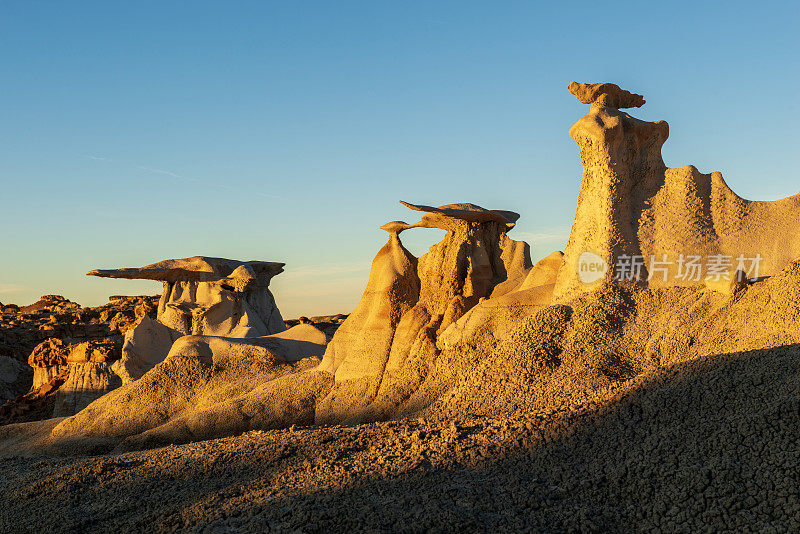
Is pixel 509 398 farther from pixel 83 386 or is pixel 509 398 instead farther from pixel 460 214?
pixel 83 386

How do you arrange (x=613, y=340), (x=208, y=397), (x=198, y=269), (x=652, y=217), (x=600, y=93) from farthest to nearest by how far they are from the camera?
(x=198, y=269), (x=208, y=397), (x=600, y=93), (x=652, y=217), (x=613, y=340)

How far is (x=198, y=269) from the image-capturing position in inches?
714

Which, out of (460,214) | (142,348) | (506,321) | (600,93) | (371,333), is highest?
(600,93)

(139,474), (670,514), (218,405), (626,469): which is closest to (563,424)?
(626,469)

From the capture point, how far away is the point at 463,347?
8.23m

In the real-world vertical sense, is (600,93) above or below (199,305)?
above

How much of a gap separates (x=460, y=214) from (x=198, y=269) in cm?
987

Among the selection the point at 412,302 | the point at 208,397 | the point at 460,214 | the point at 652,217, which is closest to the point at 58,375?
the point at 208,397

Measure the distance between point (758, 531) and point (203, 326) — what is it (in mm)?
14330

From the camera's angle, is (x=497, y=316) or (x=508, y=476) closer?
(x=508, y=476)

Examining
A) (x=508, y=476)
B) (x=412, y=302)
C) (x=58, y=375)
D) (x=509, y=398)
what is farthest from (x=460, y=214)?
(x=58, y=375)

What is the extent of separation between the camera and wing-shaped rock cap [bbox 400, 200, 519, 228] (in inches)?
384

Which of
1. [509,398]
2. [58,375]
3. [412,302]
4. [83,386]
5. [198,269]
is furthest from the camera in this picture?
[198,269]

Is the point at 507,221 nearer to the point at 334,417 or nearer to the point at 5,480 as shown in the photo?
the point at 334,417
